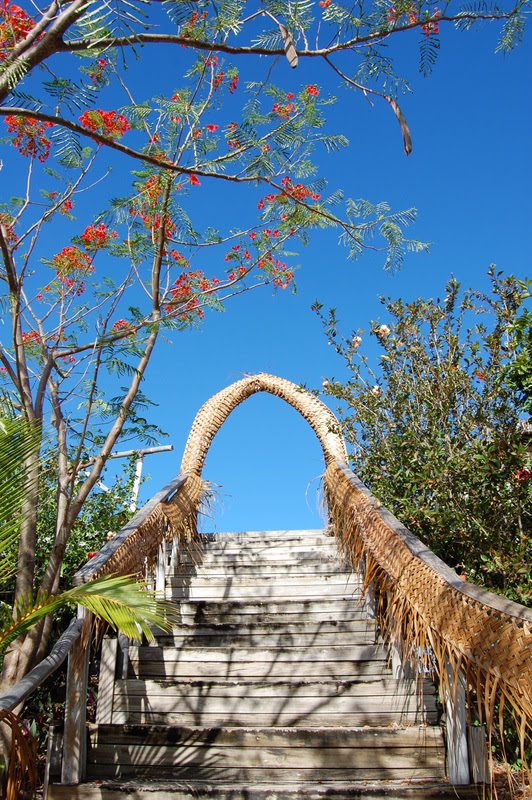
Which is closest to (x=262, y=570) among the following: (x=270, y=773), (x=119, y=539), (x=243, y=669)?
(x=243, y=669)

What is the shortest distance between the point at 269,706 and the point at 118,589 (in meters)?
1.73

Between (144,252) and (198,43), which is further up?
(144,252)

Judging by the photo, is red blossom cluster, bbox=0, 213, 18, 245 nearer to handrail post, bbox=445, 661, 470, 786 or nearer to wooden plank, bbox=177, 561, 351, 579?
wooden plank, bbox=177, 561, 351, 579

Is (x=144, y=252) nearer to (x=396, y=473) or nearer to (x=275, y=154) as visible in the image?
(x=275, y=154)

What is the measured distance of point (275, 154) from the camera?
3994 mm

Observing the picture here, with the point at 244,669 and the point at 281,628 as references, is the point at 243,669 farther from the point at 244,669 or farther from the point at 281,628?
the point at 281,628

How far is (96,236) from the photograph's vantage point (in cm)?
546

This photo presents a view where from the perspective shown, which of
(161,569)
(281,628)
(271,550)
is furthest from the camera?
(271,550)

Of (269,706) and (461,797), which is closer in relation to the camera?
(461,797)

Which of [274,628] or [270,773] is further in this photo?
[274,628]

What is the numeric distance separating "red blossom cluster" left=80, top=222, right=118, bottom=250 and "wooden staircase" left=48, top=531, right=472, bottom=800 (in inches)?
115

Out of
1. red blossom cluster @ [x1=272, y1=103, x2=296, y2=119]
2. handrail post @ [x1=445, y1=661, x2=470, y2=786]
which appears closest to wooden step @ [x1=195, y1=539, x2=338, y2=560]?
handrail post @ [x1=445, y1=661, x2=470, y2=786]

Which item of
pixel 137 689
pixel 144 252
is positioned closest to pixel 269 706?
pixel 137 689

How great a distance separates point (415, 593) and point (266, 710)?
119cm
